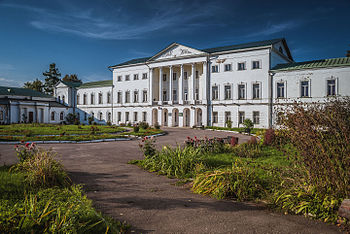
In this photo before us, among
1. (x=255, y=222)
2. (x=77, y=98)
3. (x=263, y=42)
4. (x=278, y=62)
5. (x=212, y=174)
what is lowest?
(x=255, y=222)

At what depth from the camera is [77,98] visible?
177 feet

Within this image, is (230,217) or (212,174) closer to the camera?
(230,217)

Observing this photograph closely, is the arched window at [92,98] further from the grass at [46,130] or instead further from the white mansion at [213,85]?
the grass at [46,130]

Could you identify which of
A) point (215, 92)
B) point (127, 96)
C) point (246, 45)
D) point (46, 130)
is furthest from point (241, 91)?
point (46, 130)

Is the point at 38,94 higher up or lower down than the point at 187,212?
higher up

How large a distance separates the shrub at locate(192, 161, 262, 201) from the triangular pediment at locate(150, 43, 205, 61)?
32.9 metres

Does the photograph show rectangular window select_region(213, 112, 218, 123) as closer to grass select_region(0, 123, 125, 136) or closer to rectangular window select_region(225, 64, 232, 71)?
rectangular window select_region(225, 64, 232, 71)

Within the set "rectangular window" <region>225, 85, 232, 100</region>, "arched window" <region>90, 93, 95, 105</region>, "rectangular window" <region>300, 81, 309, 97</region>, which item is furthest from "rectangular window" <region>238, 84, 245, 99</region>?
"arched window" <region>90, 93, 95, 105</region>

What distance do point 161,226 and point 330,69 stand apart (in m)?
31.1

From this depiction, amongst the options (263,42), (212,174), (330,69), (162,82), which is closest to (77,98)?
(162,82)

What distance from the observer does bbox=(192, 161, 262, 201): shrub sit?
Answer: 5.89 meters

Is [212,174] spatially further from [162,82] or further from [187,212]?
[162,82]

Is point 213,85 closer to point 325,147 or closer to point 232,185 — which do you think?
point 232,185

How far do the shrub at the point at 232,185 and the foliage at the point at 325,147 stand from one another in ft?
4.12
